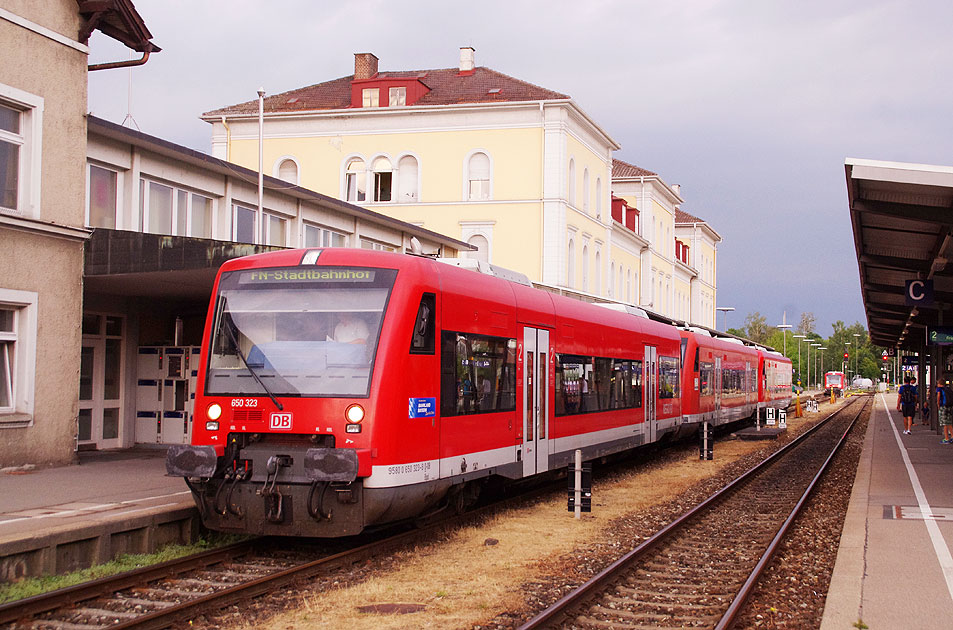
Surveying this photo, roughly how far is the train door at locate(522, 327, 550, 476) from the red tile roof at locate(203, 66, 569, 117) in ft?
99.0

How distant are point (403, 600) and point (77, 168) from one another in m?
9.81

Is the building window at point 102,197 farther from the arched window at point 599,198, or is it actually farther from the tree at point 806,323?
the tree at point 806,323

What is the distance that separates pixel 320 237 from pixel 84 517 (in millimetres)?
15874

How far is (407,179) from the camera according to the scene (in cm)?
4562

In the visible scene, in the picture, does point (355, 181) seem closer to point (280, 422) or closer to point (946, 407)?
point (946, 407)

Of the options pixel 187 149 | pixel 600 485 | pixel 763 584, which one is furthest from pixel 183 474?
pixel 187 149

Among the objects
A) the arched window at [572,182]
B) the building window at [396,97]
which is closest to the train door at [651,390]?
the arched window at [572,182]

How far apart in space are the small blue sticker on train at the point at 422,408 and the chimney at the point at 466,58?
39888 mm

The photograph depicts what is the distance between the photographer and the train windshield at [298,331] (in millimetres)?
9992

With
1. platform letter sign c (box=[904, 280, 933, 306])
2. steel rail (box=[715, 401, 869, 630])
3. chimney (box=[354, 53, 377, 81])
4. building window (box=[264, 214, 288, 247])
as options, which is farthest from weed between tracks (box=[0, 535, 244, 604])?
chimney (box=[354, 53, 377, 81])

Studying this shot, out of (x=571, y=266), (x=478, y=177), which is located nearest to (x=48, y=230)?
(x=478, y=177)

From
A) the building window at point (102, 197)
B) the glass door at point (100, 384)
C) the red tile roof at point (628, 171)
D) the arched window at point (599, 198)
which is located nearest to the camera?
the glass door at point (100, 384)

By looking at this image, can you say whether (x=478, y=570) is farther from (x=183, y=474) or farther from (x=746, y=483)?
(x=746, y=483)

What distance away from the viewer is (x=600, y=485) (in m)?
17.3
